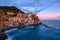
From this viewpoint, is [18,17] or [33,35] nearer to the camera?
[33,35]

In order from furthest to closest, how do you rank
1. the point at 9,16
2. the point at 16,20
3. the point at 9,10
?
1. the point at 9,10
2. the point at 9,16
3. the point at 16,20

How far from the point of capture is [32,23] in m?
126

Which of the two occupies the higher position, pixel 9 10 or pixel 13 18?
pixel 9 10

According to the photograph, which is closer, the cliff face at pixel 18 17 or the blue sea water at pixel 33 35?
the blue sea water at pixel 33 35

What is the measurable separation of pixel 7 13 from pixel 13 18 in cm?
1278

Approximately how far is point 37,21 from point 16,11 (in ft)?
80.7

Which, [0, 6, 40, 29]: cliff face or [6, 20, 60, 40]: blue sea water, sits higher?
[0, 6, 40, 29]: cliff face

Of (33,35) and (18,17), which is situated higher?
(18,17)

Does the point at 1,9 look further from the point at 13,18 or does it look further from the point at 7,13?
the point at 13,18

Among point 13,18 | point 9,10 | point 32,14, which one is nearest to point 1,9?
point 9,10

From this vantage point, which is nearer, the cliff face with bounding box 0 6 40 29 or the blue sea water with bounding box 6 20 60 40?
the blue sea water with bounding box 6 20 60 40

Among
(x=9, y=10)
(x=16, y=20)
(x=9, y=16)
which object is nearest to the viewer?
(x=16, y=20)

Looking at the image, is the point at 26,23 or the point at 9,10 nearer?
the point at 26,23

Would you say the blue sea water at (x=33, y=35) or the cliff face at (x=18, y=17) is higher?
the cliff face at (x=18, y=17)
